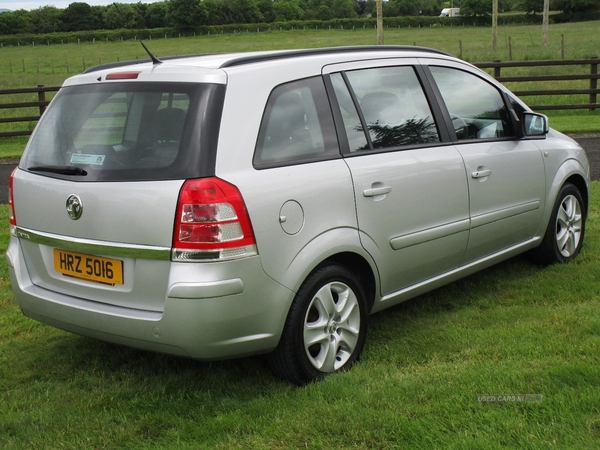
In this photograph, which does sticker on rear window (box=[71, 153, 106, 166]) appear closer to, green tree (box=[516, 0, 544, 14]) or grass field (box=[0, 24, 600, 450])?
grass field (box=[0, 24, 600, 450])

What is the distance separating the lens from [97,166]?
3.45 metres

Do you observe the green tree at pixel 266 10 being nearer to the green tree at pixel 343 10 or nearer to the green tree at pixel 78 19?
the green tree at pixel 343 10

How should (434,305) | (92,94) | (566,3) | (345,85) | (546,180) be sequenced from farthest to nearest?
1. (566,3)
2. (546,180)
3. (434,305)
4. (345,85)
5. (92,94)

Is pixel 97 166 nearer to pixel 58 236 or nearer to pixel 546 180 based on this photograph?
pixel 58 236

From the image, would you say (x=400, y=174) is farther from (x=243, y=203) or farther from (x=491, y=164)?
(x=243, y=203)

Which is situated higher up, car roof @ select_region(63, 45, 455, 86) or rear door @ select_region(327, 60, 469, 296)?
car roof @ select_region(63, 45, 455, 86)

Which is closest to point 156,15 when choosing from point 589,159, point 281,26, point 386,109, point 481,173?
point 281,26

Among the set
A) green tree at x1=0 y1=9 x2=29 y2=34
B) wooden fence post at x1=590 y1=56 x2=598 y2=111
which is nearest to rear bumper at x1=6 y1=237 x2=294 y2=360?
wooden fence post at x1=590 y1=56 x2=598 y2=111

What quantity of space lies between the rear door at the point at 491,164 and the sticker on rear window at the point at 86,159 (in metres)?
2.24

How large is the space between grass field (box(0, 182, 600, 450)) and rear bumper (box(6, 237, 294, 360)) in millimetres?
317

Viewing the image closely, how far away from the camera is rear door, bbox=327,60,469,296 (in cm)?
391

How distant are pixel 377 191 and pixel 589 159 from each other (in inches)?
330

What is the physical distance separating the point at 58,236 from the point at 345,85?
5.67ft

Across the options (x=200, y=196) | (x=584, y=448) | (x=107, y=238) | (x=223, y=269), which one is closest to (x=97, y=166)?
(x=107, y=238)
